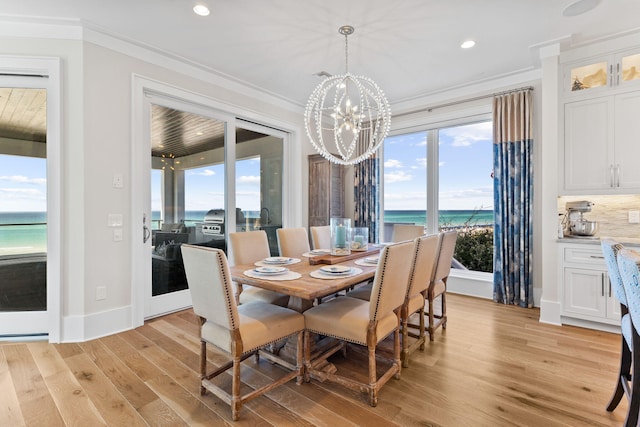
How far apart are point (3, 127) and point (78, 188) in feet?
3.13

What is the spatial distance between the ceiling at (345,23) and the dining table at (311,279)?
83.7 inches

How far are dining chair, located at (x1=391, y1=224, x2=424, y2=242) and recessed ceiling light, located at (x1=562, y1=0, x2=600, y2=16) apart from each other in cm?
234

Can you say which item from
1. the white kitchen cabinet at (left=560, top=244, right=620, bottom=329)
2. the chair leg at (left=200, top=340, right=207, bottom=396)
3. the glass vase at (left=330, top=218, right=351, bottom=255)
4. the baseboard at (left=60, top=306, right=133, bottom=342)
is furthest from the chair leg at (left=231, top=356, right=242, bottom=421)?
the white kitchen cabinet at (left=560, top=244, right=620, bottom=329)

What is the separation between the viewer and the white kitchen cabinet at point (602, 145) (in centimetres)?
302

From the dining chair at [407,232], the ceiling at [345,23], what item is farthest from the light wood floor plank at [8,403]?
the dining chair at [407,232]

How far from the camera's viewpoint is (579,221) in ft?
11.1

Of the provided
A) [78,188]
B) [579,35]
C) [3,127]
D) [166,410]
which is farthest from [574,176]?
[3,127]

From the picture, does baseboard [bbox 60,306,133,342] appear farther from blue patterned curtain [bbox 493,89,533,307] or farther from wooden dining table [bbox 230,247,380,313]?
blue patterned curtain [bbox 493,89,533,307]

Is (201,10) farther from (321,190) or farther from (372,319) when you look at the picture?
(321,190)

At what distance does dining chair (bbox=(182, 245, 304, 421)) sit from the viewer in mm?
1729

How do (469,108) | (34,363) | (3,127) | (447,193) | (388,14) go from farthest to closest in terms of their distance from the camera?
1. (447,193)
2. (469,108)
3. (3,127)
4. (388,14)
5. (34,363)

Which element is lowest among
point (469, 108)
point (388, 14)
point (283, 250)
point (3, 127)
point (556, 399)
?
point (556, 399)

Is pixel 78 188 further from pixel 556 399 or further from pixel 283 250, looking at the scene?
pixel 556 399

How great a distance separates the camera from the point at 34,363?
2391mm
